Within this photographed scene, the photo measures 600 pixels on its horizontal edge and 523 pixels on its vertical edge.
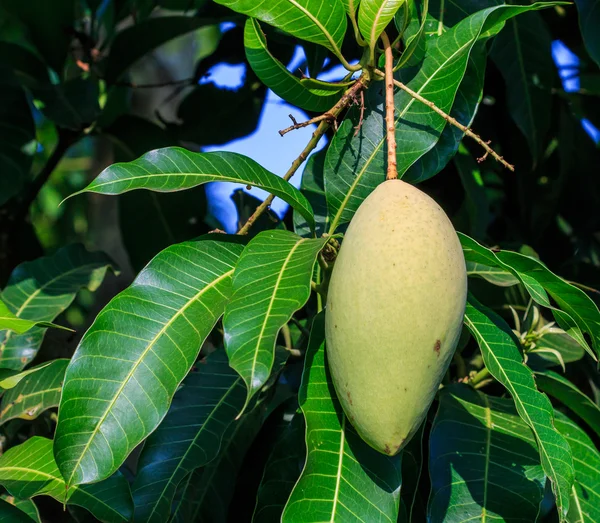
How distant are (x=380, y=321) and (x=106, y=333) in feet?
0.90

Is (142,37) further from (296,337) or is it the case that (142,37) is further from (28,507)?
(28,507)

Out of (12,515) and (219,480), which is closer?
(12,515)

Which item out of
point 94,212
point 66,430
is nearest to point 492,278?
point 66,430

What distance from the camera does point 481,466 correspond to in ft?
2.81

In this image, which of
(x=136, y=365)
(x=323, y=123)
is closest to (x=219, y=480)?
(x=136, y=365)

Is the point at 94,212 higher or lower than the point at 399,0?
lower

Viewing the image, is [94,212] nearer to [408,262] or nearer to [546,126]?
[546,126]

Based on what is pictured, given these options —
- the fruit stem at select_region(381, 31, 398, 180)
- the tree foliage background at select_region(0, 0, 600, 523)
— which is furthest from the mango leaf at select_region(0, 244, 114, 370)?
the fruit stem at select_region(381, 31, 398, 180)

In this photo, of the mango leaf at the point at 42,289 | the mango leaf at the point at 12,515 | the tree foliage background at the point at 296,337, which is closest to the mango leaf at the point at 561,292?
A: the tree foliage background at the point at 296,337

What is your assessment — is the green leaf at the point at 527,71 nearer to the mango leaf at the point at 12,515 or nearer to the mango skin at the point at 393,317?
the mango skin at the point at 393,317

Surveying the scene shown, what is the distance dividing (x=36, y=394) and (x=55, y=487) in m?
0.23

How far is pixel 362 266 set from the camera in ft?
2.13

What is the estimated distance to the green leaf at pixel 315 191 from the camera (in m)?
0.98

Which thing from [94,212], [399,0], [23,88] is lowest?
[94,212]
